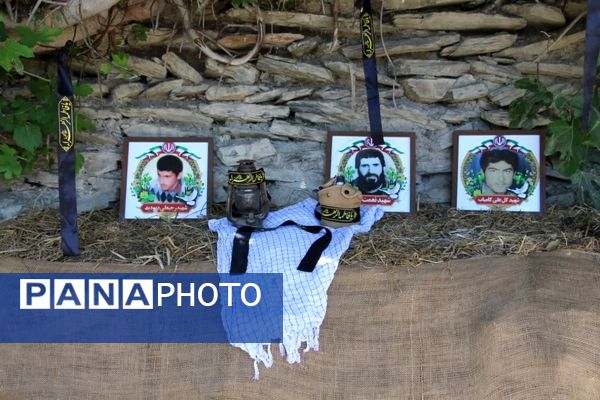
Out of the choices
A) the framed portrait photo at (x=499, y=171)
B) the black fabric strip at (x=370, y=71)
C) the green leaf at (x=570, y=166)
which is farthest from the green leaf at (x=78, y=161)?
the green leaf at (x=570, y=166)

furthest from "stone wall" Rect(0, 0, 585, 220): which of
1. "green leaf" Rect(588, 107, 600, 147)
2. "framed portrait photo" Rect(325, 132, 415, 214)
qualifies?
"green leaf" Rect(588, 107, 600, 147)

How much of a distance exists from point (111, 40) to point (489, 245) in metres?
1.51

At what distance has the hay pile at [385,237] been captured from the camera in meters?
1.87

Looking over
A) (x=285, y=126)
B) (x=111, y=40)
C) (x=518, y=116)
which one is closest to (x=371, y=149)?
(x=285, y=126)

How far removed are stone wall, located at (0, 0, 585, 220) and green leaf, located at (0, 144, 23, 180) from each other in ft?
0.79

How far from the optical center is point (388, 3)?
2297 millimetres

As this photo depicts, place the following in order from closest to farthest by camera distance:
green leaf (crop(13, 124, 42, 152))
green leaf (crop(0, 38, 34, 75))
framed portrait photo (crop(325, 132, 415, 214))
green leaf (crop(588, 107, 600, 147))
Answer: green leaf (crop(0, 38, 34, 75)) → green leaf (crop(588, 107, 600, 147)) → green leaf (crop(13, 124, 42, 152)) → framed portrait photo (crop(325, 132, 415, 214))

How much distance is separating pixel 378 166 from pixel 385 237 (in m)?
0.41

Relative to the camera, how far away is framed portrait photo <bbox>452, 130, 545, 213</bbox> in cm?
224

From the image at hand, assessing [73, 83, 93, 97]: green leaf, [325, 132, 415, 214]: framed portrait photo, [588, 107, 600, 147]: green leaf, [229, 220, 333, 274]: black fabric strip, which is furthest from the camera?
[325, 132, 415, 214]: framed portrait photo

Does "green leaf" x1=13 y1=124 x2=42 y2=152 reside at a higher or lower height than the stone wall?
lower

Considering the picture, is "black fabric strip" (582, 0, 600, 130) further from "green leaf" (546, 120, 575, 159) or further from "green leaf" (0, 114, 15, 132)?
"green leaf" (0, 114, 15, 132)

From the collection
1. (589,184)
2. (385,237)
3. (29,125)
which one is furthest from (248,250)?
(589,184)

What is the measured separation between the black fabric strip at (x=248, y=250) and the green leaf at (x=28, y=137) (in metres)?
0.76
